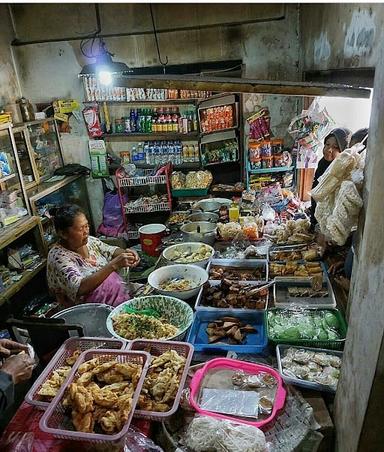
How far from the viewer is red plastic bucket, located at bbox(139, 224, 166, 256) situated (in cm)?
490

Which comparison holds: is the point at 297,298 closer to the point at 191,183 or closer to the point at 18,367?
the point at 18,367

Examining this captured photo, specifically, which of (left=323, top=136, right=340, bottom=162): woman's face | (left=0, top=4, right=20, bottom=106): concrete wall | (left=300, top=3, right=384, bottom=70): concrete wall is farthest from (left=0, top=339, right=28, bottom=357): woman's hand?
(left=0, top=4, right=20, bottom=106): concrete wall

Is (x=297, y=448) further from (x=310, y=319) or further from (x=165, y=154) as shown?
(x=165, y=154)

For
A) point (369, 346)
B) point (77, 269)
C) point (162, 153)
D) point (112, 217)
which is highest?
point (369, 346)

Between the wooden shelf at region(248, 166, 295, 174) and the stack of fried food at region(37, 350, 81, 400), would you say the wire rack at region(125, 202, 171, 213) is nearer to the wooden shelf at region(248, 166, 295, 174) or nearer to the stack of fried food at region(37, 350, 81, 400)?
the wooden shelf at region(248, 166, 295, 174)

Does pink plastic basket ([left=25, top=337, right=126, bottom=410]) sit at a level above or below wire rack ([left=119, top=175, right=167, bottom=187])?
above

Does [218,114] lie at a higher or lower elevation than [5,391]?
higher

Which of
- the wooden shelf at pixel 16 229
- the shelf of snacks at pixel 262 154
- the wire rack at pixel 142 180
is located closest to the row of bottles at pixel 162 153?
the wire rack at pixel 142 180

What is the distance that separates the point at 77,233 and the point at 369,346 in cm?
230

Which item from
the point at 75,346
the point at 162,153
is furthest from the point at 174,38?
the point at 75,346

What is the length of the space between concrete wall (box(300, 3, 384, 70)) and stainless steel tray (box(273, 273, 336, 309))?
157 cm

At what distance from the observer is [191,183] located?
18.7 feet

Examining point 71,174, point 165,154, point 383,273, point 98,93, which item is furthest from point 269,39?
point 383,273

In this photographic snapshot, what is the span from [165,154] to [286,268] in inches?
142
